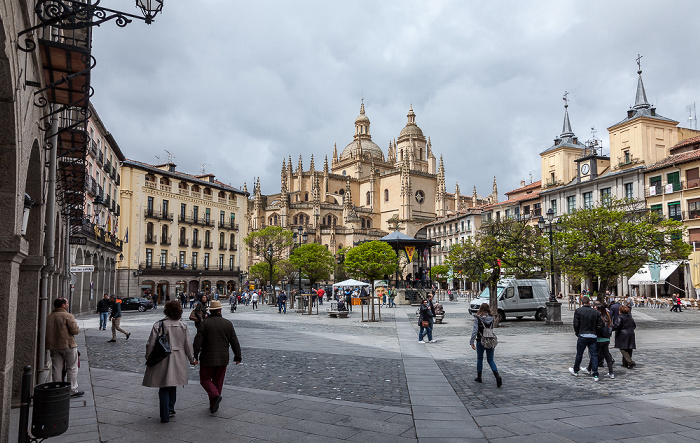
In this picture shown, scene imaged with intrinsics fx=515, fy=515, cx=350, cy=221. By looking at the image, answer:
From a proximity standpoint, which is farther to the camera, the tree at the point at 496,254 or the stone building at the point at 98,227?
the stone building at the point at 98,227

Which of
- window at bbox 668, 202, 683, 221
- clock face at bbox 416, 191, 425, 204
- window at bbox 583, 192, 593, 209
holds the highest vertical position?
clock face at bbox 416, 191, 425, 204

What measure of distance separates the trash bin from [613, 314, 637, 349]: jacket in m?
10.2

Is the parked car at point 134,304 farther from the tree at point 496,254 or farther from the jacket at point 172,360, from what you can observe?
the jacket at point 172,360

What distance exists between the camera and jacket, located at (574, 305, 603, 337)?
9.55 m

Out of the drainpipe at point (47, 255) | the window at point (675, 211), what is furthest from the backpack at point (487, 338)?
the window at point (675, 211)

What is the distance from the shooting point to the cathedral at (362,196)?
266ft

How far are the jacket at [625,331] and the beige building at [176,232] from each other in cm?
3834

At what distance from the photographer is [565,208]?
162ft

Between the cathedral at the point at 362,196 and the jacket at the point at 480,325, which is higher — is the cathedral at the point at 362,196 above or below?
above

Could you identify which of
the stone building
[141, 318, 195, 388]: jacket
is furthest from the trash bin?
the stone building

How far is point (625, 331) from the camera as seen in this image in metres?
10.7

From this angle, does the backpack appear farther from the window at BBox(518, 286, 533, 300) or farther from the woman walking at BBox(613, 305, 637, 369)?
the window at BBox(518, 286, 533, 300)

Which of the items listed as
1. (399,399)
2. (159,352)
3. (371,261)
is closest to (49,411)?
(159,352)

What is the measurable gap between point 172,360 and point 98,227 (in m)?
28.2
